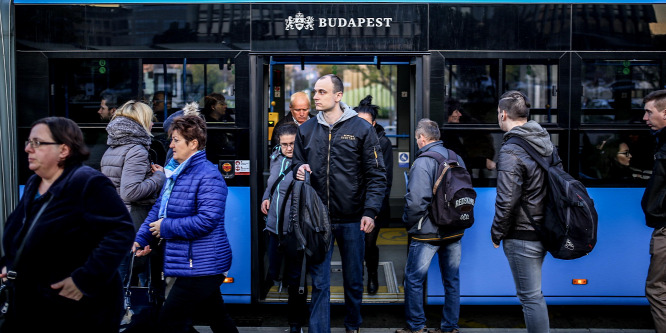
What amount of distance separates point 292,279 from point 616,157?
273 centimetres

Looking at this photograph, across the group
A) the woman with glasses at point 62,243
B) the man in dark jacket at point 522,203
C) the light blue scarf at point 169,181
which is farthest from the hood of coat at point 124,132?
the man in dark jacket at point 522,203

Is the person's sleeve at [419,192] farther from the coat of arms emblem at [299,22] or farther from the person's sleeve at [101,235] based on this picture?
the person's sleeve at [101,235]

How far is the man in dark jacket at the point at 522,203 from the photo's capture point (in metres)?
4.11

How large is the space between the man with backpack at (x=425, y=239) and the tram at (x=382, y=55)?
36cm

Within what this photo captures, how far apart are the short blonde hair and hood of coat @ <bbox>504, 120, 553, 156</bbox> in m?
2.58

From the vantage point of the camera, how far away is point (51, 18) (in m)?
5.22

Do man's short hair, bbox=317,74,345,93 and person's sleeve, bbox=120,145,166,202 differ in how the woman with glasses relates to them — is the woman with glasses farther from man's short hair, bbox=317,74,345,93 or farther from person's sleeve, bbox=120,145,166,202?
man's short hair, bbox=317,74,345,93

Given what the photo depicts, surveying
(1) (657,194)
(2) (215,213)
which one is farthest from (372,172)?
(1) (657,194)

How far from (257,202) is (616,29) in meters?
3.14

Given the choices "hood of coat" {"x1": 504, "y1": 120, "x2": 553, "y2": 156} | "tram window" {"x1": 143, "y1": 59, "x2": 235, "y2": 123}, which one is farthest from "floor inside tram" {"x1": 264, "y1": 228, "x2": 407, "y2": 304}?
"hood of coat" {"x1": 504, "y1": 120, "x2": 553, "y2": 156}

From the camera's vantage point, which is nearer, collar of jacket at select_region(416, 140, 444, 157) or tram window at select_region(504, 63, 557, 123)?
collar of jacket at select_region(416, 140, 444, 157)

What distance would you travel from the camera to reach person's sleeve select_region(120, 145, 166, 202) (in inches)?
184

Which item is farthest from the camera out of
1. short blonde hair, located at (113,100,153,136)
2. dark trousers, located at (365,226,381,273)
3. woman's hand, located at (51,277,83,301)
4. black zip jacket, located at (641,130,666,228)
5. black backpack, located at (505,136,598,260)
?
dark trousers, located at (365,226,381,273)

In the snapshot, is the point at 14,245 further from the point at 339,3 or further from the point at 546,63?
the point at 546,63
